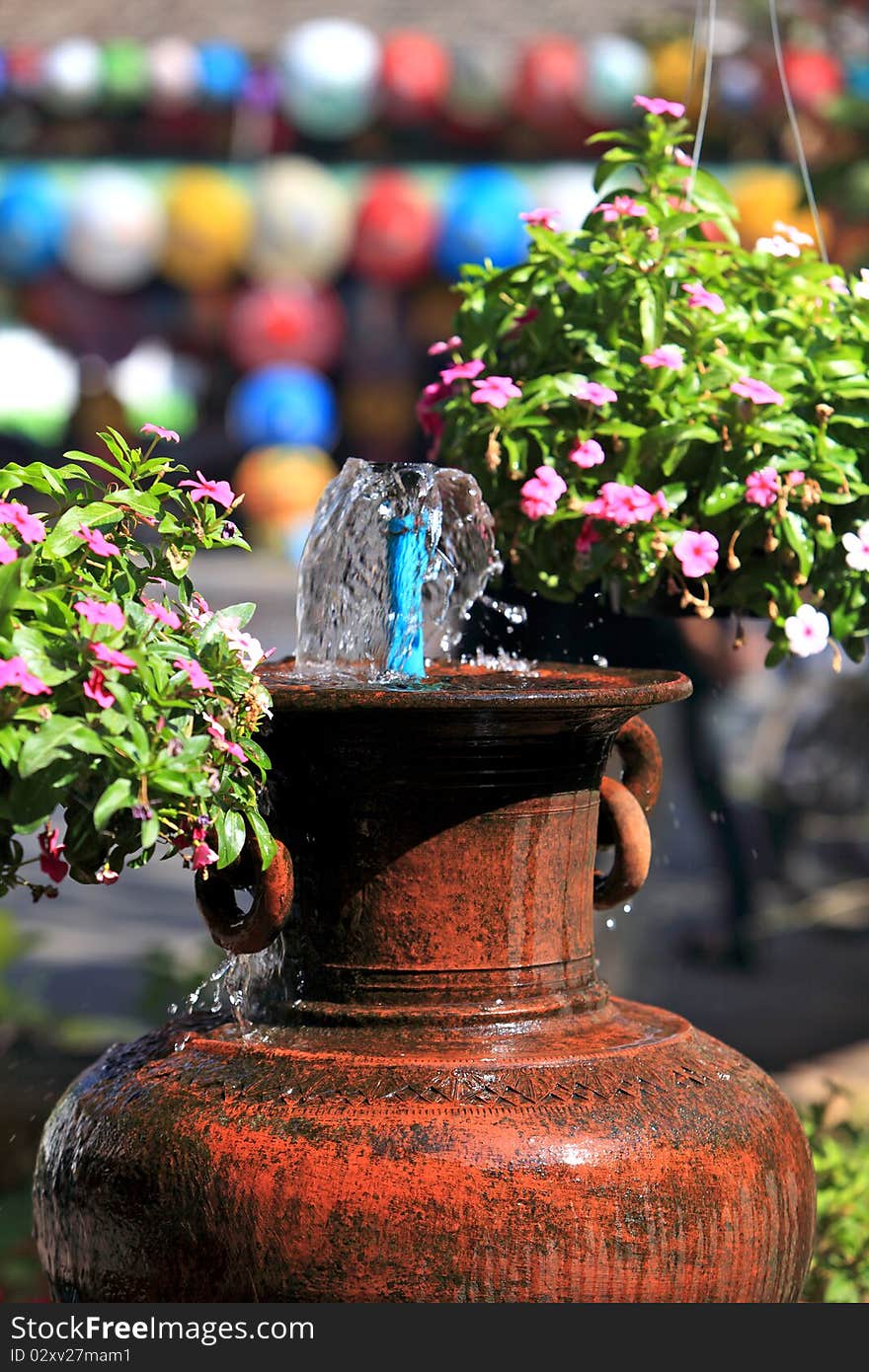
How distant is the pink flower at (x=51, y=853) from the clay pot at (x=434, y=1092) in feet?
0.98

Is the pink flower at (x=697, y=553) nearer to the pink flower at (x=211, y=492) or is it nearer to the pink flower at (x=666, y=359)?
the pink flower at (x=666, y=359)

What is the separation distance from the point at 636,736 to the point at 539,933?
37cm

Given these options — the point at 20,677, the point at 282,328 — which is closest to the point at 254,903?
the point at 20,677

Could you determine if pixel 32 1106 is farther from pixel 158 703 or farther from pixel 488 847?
pixel 158 703

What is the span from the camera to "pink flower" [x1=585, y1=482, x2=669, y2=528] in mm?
2039

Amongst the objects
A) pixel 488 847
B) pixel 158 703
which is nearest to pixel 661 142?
pixel 488 847

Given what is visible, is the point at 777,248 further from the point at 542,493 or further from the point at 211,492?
the point at 211,492

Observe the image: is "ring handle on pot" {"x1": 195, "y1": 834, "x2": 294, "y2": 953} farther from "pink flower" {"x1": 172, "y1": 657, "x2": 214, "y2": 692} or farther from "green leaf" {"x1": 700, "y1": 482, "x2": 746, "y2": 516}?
"green leaf" {"x1": 700, "y1": 482, "x2": 746, "y2": 516}

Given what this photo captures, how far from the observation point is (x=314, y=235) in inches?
257

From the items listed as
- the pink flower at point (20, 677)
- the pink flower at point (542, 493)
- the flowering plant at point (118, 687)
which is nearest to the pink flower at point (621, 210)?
the pink flower at point (542, 493)

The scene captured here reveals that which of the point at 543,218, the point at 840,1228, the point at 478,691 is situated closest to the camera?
the point at 478,691

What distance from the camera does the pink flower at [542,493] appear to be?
206 centimetres

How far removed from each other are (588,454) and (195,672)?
2.26 ft

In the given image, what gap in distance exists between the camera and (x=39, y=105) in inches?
261
